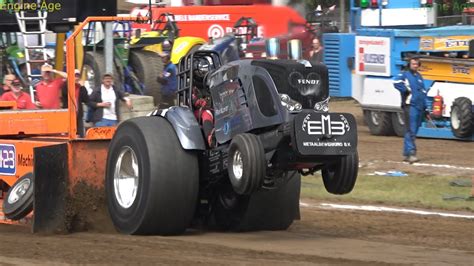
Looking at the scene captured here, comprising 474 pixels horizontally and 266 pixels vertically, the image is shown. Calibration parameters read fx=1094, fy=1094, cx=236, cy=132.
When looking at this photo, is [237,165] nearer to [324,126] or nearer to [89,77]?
[324,126]

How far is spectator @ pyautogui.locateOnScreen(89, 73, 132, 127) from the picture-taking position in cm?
1062

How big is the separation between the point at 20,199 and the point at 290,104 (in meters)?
2.84

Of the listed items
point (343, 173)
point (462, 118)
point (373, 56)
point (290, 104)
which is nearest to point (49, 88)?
point (290, 104)

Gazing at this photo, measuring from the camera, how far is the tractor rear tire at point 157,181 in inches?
368

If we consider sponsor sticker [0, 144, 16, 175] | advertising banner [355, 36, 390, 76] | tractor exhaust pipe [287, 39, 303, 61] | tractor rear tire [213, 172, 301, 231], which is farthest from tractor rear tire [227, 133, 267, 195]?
advertising banner [355, 36, 390, 76]

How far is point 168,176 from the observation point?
9.34 m

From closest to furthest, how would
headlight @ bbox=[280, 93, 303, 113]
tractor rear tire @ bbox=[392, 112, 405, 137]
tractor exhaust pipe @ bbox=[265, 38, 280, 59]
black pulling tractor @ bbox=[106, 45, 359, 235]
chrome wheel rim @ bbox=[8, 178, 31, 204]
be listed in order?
black pulling tractor @ bbox=[106, 45, 359, 235] → headlight @ bbox=[280, 93, 303, 113] → chrome wheel rim @ bbox=[8, 178, 31, 204] → tractor exhaust pipe @ bbox=[265, 38, 280, 59] → tractor rear tire @ bbox=[392, 112, 405, 137]

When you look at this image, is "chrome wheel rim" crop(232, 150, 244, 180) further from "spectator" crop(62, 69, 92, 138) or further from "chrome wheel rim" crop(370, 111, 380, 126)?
"chrome wheel rim" crop(370, 111, 380, 126)

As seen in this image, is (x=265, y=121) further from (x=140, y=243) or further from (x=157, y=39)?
(x=157, y=39)

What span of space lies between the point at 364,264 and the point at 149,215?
215 cm

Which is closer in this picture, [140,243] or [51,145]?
[140,243]

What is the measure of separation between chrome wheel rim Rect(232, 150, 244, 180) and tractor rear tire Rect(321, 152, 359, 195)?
873mm

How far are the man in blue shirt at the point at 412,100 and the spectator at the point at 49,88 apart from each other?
7665 millimetres

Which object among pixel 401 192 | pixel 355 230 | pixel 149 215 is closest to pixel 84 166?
pixel 149 215
